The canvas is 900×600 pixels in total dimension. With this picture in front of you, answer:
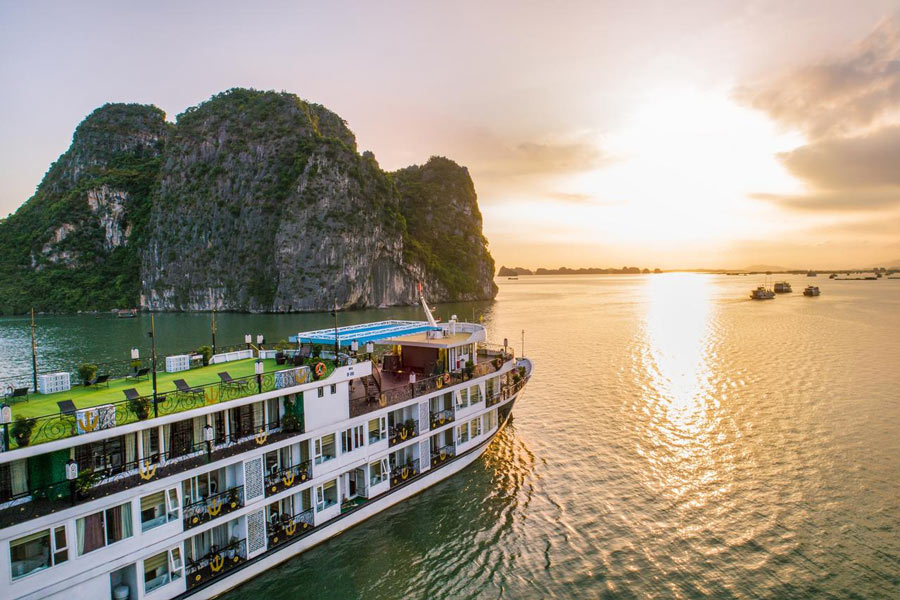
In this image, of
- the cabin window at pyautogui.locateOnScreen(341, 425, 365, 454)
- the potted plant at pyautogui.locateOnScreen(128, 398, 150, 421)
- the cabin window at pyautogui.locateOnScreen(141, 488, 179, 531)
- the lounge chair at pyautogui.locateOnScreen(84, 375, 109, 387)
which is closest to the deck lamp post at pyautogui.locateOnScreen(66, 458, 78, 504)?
the cabin window at pyautogui.locateOnScreen(141, 488, 179, 531)

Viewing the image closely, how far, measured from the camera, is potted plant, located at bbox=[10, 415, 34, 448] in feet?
32.5

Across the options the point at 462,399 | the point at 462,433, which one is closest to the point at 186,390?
the point at 462,399

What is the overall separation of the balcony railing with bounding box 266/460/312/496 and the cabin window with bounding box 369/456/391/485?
3.01m

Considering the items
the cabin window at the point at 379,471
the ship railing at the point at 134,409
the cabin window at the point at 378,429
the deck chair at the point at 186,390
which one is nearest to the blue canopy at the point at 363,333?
the cabin window at the point at 378,429

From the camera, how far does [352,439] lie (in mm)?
16500

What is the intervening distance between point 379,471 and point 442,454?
11.3ft

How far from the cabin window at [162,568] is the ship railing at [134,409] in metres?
3.45

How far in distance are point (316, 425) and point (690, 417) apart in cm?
2629

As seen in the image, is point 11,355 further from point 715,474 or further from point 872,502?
point 872,502

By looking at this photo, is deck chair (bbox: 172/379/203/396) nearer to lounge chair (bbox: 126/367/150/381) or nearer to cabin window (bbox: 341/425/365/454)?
lounge chair (bbox: 126/367/150/381)

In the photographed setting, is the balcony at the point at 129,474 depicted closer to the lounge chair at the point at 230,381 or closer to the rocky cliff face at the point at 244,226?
the lounge chair at the point at 230,381

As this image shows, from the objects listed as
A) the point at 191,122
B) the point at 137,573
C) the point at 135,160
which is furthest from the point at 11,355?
the point at 135,160

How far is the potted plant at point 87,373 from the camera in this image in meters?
14.5

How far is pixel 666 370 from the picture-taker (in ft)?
149
